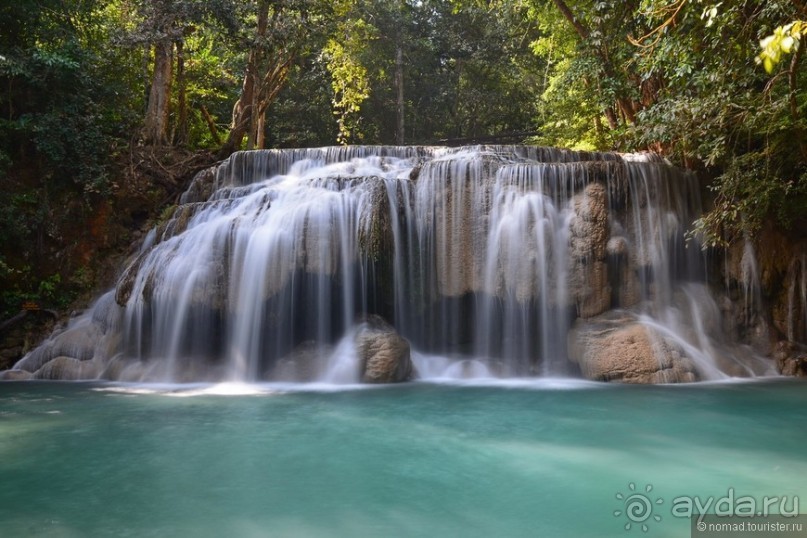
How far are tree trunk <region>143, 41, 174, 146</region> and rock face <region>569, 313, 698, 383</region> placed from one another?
11.4 m

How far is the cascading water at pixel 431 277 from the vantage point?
35.4 ft

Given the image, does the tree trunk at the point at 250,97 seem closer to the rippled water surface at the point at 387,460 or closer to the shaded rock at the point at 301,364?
the shaded rock at the point at 301,364

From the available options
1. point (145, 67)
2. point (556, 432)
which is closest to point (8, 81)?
point (145, 67)

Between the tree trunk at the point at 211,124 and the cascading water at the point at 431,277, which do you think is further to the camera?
the tree trunk at the point at 211,124

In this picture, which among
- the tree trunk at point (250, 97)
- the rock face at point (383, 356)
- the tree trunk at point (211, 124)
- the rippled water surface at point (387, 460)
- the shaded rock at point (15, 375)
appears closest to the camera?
the rippled water surface at point (387, 460)

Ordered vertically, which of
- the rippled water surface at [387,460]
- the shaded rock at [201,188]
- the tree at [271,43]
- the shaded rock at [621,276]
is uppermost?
the tree at [271,43]

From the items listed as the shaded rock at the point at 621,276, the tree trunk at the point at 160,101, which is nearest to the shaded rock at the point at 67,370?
the tree trunk at the point at 160,101

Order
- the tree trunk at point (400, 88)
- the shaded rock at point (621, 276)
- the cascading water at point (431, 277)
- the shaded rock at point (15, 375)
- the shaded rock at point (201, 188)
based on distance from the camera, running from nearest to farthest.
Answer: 1. the cascading water at point (431, 277)
2. the shaded rock at point (15, 375)
3. the shaded rock at point (621, 276)
4. the shaded rock at point (201, 188)
5. the tree trunk at point (400, 88)

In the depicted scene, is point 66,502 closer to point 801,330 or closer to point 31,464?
point 31,464

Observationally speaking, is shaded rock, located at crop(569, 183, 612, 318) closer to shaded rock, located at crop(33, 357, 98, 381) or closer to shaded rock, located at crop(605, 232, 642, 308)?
shaded rock, located at crop(605, 232, 642, 308)

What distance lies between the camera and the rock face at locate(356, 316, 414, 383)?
32.7 ft

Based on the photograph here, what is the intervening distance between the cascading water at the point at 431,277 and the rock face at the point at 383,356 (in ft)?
0.87

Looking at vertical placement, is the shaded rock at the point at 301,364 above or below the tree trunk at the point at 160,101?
below

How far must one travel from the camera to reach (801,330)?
1203cm
